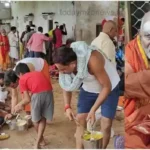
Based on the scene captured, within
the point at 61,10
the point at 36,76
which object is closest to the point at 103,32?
the point at 61,10

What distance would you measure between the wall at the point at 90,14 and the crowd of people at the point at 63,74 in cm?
3

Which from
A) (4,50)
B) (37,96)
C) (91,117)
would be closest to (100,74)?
(91,117)

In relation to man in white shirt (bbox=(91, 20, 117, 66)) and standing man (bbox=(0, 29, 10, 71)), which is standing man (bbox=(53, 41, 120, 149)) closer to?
man in white shirt (bbox=(91, 20, 117, 66))

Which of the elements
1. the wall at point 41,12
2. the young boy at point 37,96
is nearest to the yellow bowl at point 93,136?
A: the young boy at point 37,96

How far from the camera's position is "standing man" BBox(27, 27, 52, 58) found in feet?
3.24

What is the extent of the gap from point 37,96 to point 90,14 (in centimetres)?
36

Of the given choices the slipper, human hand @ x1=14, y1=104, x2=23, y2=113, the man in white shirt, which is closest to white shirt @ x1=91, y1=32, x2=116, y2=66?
the man in white shirt

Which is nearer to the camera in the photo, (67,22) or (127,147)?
(127,147)

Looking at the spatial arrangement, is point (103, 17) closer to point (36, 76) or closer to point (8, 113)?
point (36, 76)

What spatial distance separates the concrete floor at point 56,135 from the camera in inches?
41.9

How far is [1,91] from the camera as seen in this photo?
40.8 inches

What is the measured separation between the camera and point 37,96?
1050mm

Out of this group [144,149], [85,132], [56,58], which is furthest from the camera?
[85,132]

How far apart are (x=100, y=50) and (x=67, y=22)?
15cm
